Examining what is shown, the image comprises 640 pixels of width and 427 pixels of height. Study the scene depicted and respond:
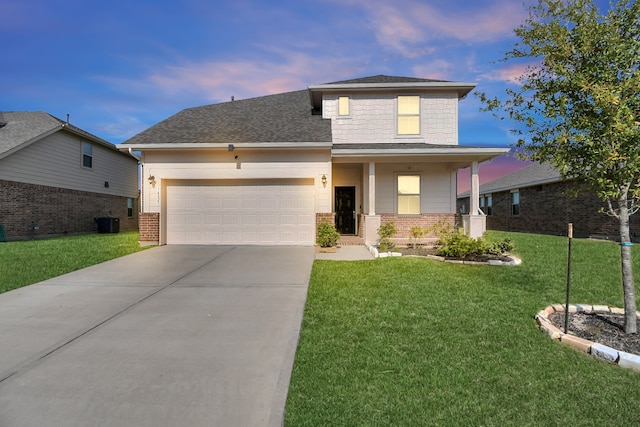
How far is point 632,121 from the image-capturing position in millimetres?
3693

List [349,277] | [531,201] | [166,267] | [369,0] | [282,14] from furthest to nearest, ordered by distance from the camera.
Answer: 1. [531,201]
2. [282,14]
3. [369,0]
4. [166,267]
5. [349,277]

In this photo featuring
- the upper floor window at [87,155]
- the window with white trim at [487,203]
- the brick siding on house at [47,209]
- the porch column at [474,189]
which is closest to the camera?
the porch column at [474,189]

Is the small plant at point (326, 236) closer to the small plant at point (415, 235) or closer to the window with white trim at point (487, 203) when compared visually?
the small plant at point (415, 235)

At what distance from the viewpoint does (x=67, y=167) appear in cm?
1677

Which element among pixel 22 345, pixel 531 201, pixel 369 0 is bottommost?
pixel 22 345

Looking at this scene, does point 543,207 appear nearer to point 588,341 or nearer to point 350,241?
point 350,241

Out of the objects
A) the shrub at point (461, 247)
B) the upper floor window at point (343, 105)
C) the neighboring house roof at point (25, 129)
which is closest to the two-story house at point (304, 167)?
the upper floor window at point (343, 105)

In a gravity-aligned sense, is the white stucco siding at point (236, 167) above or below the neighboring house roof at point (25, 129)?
below

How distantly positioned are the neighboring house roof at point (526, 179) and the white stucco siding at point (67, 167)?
77.6ft

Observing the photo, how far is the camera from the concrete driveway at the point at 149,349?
2.61m

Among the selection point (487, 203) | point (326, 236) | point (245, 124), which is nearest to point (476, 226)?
point (326, 236)

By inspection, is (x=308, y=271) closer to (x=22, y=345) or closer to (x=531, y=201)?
(x=22, y=345)

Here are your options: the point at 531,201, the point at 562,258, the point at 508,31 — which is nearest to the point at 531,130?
the point at 508,31

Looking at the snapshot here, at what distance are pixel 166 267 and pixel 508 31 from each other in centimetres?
823
